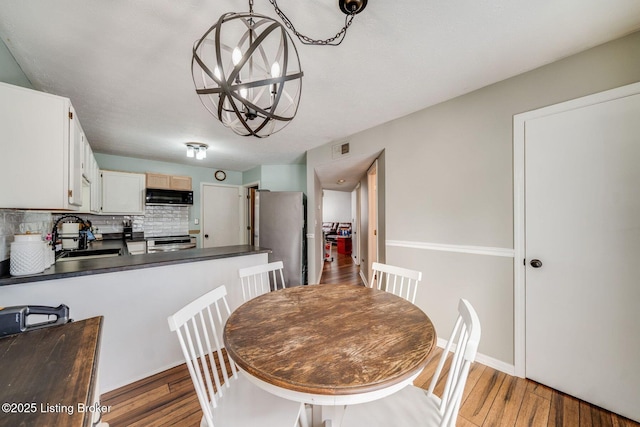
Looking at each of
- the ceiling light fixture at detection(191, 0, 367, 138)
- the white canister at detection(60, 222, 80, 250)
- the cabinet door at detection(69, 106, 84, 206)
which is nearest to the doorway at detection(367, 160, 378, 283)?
the ceiling light fixture at detection(191, 0, 367, 138)

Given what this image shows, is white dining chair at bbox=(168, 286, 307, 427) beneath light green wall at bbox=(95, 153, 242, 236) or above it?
beneath

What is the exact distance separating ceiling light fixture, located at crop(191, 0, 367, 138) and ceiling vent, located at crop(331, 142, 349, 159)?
144cm

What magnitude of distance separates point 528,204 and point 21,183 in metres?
3.34

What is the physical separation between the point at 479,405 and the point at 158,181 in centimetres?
523

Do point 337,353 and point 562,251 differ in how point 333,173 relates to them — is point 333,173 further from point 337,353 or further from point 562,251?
point 337,353

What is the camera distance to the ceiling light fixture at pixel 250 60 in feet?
2.91

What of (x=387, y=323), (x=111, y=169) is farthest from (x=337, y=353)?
(x=111, y=169)

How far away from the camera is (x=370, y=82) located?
1.92 m

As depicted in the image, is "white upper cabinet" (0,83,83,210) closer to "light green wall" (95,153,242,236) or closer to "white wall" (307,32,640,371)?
"white wall" (307,32,640,371)

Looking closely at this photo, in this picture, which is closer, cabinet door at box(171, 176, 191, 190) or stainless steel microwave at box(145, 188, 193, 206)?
stainless steel microwave at box(145, 188, 193, 206)

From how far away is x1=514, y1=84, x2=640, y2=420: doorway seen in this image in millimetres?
1456

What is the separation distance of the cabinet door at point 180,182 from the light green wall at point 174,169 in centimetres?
23

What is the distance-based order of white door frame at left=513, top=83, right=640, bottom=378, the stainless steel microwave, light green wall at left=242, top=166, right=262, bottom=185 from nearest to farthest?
white door frame at left=513, top=83, right=640, bottom=378 < the stainless steel microwave < light green wall at left=242, top=166, right=262, bottom=185

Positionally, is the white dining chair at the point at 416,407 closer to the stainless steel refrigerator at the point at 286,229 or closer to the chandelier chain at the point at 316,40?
the chandelier chain at the point at 316,40
